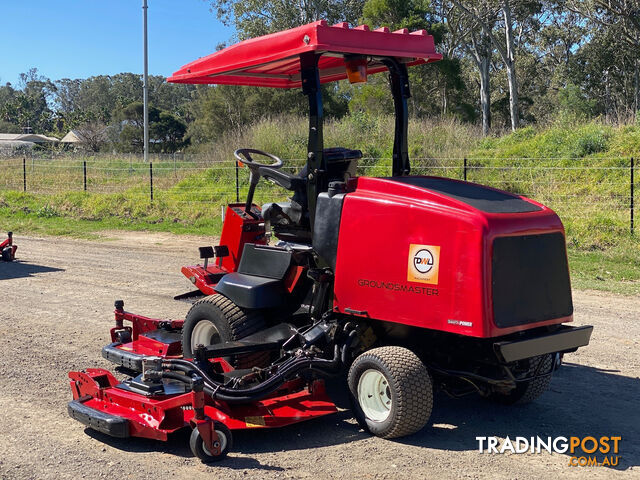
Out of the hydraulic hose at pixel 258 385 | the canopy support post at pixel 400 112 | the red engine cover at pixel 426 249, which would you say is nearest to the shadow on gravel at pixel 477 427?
the hydraulic hose at pixel 258 385

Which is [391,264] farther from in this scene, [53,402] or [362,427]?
[53,402]

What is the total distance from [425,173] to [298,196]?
13338mm

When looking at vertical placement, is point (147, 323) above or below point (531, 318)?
below

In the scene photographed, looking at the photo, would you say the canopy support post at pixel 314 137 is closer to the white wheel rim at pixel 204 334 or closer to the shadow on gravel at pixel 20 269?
the white wheel rim at pixel 204 334

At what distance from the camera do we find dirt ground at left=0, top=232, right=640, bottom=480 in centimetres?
444

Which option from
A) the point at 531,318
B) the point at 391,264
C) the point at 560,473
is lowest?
the point at 560,473

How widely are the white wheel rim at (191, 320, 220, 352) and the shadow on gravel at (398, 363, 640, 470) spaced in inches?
70.5

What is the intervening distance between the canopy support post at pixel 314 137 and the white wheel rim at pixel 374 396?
3.89ft

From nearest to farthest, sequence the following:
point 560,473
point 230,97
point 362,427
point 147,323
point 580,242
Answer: point 560,473 < point 362,427 < point 147,323 < point 580,242 < point 230,97

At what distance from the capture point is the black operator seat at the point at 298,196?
18.3 feet

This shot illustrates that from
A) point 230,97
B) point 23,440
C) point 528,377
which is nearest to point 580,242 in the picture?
point 528,377

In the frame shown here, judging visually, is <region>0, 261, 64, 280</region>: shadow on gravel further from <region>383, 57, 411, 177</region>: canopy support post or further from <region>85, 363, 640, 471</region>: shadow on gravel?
<region>383, 57, 411, 177</region>: canopy support post

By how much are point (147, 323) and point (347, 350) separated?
2.40 metres

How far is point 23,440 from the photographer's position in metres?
4.93
